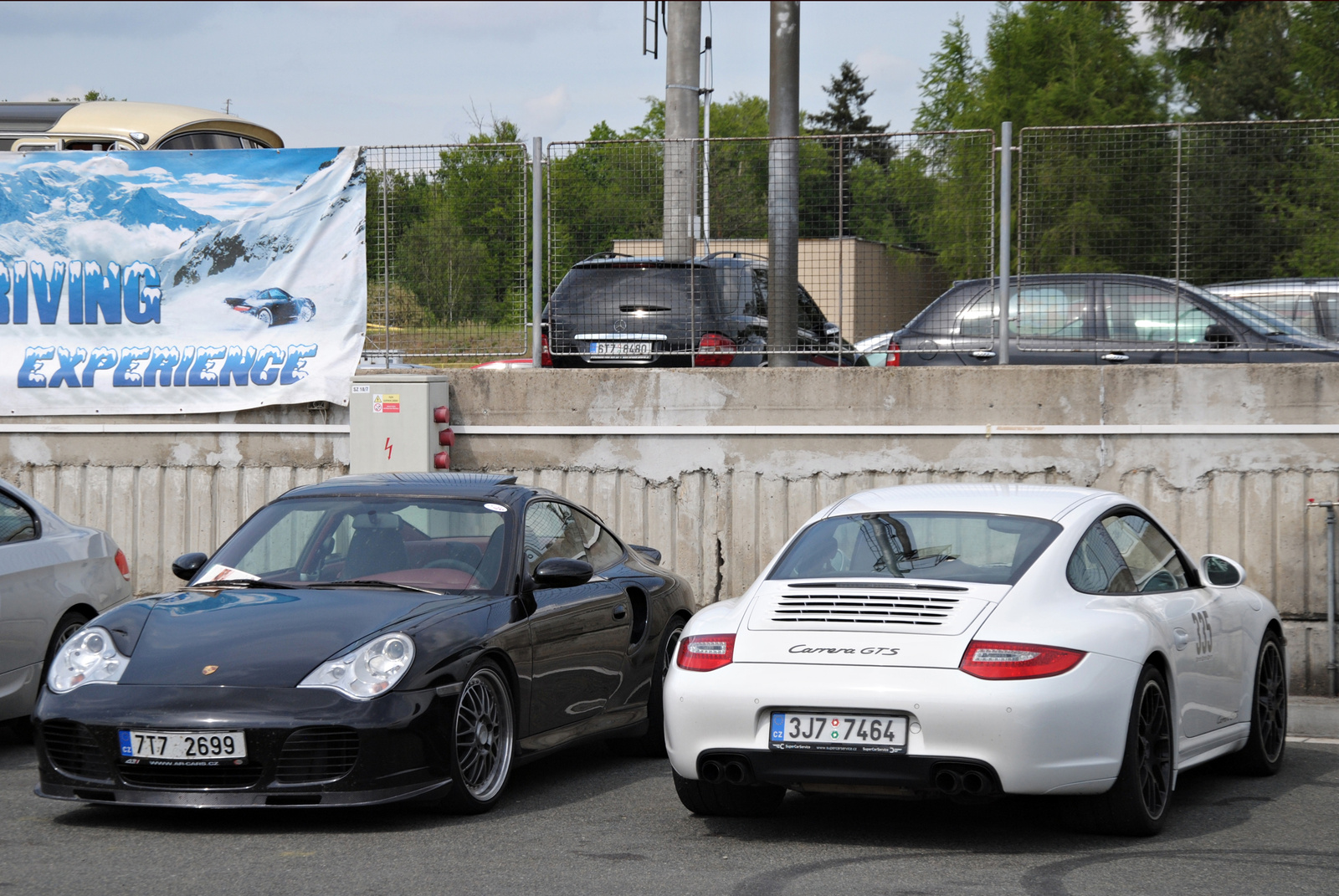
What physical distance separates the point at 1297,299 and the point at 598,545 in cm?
589

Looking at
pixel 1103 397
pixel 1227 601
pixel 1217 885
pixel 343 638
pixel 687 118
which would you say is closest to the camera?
pixel 1217 885

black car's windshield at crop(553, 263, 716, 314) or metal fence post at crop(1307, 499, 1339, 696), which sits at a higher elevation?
black car's windshield at crop(553, 263, 716, 314)

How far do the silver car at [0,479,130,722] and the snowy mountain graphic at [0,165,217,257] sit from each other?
13.5ft

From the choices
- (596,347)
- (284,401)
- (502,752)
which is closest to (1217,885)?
(502,752)

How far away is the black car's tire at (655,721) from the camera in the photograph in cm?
769

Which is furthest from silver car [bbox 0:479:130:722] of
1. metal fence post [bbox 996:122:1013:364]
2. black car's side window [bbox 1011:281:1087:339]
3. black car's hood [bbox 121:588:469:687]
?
black car's side window [bbox 1011:281:1087:339]

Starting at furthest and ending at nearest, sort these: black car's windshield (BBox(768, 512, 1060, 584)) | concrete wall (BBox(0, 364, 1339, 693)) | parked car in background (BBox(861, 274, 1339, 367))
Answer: parked car in background (BBox(861, 274, 1339, 367))
concrete wall (BBox(0, 364, 1339, 693))
black car's windshield (BBox(768, 512, 1060, 584))

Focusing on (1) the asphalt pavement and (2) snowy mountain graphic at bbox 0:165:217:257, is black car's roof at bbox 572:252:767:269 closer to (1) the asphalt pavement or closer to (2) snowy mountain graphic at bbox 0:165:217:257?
(2) snowy mountain graphic at bbox 0:165:217:257

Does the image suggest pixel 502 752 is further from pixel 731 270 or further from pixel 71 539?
pixel 731 270

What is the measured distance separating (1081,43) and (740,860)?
136 ft

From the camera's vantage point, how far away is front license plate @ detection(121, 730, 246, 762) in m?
5.55

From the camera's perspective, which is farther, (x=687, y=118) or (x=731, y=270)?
(x=687, y=118)

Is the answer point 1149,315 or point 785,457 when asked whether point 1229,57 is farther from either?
point 785,457

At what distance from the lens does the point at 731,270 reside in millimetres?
11742
